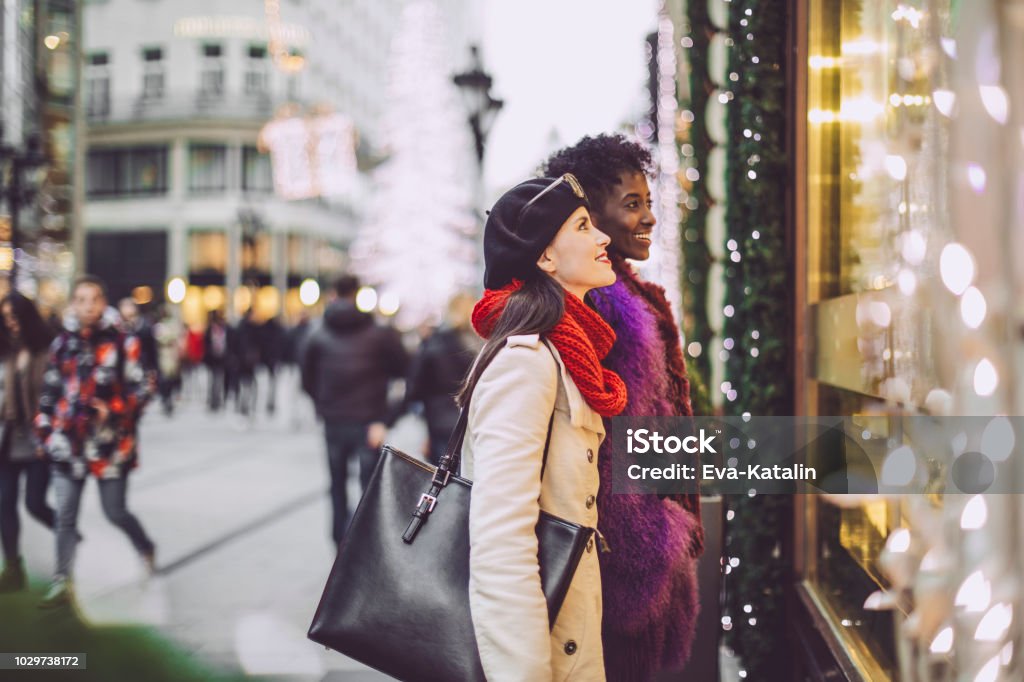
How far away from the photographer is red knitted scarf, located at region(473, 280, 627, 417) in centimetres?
228

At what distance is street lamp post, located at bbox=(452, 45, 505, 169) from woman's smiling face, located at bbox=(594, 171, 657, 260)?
30.9ft

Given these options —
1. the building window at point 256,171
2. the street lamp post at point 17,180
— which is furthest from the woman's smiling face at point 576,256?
the building window at point 256,171

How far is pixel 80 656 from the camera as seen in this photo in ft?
16.5

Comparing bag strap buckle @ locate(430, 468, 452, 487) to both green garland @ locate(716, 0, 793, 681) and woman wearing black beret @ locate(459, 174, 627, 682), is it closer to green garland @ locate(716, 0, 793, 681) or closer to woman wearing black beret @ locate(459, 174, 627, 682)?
woman wearing black beret @ locate(459, 174, 627, 682)

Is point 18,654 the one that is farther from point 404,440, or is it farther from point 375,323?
point 404,440

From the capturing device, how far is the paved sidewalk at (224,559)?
5.41 meters

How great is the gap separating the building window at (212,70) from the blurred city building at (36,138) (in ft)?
59.7

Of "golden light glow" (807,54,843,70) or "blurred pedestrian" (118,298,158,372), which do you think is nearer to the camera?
"golden light glow" (807,54,843,70)

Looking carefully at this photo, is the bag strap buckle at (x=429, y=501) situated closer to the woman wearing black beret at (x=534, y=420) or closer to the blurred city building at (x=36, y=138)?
the woman wearing black beret at (x=534, y=420)

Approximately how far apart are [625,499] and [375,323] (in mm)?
5533

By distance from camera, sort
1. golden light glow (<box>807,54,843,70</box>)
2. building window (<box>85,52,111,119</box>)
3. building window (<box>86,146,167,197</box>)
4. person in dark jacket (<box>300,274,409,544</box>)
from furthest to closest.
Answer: building window (<box>85,52,111,119</box>) < building window (<box>86,146,167,197</box>) < person in dark jacket (<box>300,274,409,544</box>) < golden light glow (<box>807,54,843,70</box>)

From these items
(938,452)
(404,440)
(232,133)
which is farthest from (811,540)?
(232,133)

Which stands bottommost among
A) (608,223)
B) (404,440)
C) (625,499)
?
(404,440)

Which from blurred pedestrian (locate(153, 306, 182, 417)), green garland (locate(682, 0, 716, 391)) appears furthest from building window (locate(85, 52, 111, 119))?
green garland (locate(682, 0, 716, 391))
